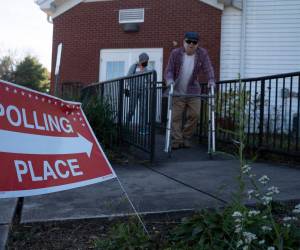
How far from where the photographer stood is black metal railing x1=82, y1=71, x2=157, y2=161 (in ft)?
20.5

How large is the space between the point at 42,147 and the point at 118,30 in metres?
11.9

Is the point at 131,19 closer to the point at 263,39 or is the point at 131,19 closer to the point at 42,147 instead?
the point at 263,39

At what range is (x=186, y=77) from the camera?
279 inches

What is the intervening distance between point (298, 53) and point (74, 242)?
11.5 metres

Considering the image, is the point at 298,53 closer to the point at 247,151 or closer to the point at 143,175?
the point at 247,151

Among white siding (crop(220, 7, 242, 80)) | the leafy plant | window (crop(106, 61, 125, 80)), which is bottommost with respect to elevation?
the leafy plant

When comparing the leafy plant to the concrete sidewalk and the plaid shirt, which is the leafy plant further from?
the plaid shirt

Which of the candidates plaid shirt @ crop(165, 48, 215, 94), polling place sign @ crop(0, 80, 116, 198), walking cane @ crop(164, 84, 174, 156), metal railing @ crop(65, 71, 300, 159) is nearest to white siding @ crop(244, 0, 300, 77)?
metal railing @ crop(65, 71, 300, 159)

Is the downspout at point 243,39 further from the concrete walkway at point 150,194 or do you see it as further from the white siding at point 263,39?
the concrete walkway at point 150,194

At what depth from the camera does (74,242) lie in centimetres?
308

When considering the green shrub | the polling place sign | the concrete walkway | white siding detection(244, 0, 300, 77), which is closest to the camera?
the polling place sign

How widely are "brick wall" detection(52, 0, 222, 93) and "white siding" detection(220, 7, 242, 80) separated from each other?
0.18m

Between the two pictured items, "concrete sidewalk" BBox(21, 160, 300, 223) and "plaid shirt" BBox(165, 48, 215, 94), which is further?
"plaid shirt" BBox(165, 48, 215, 94)

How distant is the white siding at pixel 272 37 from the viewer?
13273mm
